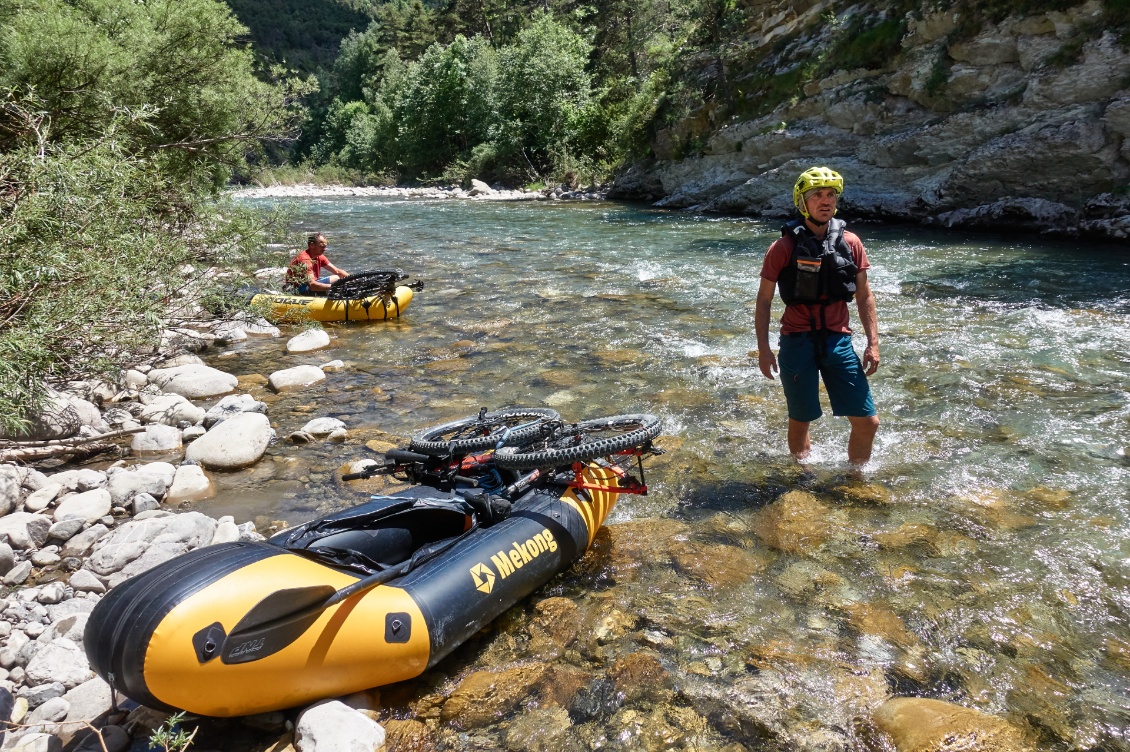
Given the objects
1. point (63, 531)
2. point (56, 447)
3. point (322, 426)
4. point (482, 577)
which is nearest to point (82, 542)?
point (63, 531)

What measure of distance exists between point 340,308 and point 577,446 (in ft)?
25.7

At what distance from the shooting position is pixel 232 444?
5734 millimetres

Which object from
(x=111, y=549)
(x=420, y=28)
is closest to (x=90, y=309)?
(x=111, y=549)

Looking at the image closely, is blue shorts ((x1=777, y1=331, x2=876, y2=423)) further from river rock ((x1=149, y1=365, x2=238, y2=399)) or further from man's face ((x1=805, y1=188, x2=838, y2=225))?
river rock ((x1=149, y1=365, x2=238, y2=399))

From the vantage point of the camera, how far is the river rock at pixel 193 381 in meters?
7.33

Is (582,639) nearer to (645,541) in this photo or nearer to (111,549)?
(645,541)

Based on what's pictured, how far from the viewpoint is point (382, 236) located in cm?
2069

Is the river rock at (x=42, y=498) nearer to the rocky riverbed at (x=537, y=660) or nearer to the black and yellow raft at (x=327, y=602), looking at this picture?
the rocky riverbed at (x=537, y=660)

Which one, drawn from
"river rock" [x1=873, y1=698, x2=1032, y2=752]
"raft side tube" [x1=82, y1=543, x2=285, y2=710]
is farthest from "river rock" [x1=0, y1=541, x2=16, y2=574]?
"river rock" [x1=873, y1=698, x2=1032, y2=752]

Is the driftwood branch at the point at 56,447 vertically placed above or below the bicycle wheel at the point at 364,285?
below

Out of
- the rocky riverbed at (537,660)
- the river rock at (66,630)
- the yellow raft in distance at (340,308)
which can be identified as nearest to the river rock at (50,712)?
the rocky riverbed at (537,660)

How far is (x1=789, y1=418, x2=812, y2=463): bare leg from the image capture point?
5.23m

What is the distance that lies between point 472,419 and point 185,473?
7.67ft

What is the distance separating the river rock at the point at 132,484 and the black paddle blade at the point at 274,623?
2.76 meters
